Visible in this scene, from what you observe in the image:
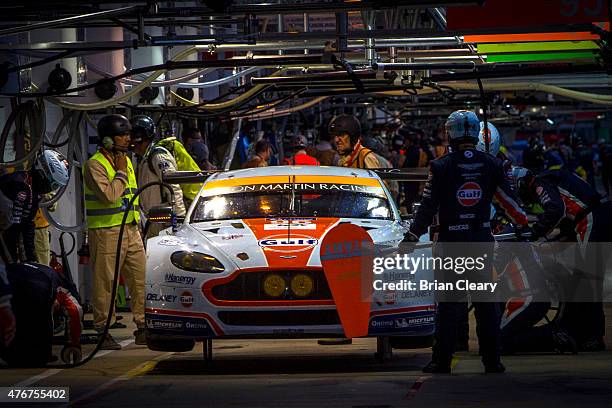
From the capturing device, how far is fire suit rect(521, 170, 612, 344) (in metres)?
12.2

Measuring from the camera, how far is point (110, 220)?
44.7ft

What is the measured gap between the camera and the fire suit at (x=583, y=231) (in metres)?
12.2

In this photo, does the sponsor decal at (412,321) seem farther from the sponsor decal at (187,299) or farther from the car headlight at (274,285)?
the sponsor decal at (187,299)

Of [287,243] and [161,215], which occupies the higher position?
[161,215]

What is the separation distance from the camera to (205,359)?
38.2 ft

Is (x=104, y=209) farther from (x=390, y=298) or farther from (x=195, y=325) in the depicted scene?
(x=390, y=298)

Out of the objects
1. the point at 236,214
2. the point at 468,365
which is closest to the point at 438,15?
the point at 236,214

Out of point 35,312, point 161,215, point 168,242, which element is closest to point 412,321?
point 168,242

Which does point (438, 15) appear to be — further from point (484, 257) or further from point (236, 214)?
point (484, 257)

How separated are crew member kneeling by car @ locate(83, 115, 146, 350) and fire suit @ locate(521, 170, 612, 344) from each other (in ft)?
12.5

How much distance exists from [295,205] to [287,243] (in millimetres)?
1214

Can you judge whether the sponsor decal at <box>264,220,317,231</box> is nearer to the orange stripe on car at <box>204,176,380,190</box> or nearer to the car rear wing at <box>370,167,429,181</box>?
the orange stripe on car at <box>204,176,380,190</box>

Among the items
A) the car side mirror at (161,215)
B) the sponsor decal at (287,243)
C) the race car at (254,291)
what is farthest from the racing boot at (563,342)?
the car side mirror at (161,215)

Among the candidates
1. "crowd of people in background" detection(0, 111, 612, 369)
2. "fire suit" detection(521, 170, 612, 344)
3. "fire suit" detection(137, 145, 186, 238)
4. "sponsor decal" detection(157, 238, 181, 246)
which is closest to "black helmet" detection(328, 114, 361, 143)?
"crowd of people in background" detection(0, 111, 612, 369)
